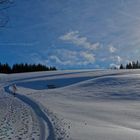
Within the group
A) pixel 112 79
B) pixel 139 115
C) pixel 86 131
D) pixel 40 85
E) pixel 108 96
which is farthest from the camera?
pixel 40 85

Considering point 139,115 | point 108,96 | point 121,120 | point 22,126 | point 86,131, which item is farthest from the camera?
point 108,96

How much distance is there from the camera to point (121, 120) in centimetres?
1875

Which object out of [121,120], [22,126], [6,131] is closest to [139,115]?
[121,120]

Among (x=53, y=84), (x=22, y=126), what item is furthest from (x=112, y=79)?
(x=22, y=126)

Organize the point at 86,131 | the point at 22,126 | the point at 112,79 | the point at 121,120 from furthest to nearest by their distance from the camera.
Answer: the point at 112,79 < the point at 121,120 < the point at 22,126 < the point at 86,131

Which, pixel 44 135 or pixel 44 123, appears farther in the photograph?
pixel 44 123

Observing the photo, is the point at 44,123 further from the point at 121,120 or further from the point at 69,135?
the point at 121,120

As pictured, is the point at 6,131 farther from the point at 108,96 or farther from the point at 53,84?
the point at 53,84

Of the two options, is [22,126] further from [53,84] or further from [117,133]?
[53,84]

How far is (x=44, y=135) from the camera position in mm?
12523

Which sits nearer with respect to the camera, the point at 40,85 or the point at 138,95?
the point at 138,95

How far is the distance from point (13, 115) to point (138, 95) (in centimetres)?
2072

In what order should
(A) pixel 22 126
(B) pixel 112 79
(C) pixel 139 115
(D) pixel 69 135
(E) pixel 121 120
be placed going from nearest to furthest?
(D) pixel 69 135
(A) pixel 22 126
(E) pixel 121 120
(C) pixel 139 115
(B) pixel 112 79

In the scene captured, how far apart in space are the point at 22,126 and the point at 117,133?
4.98 meters
